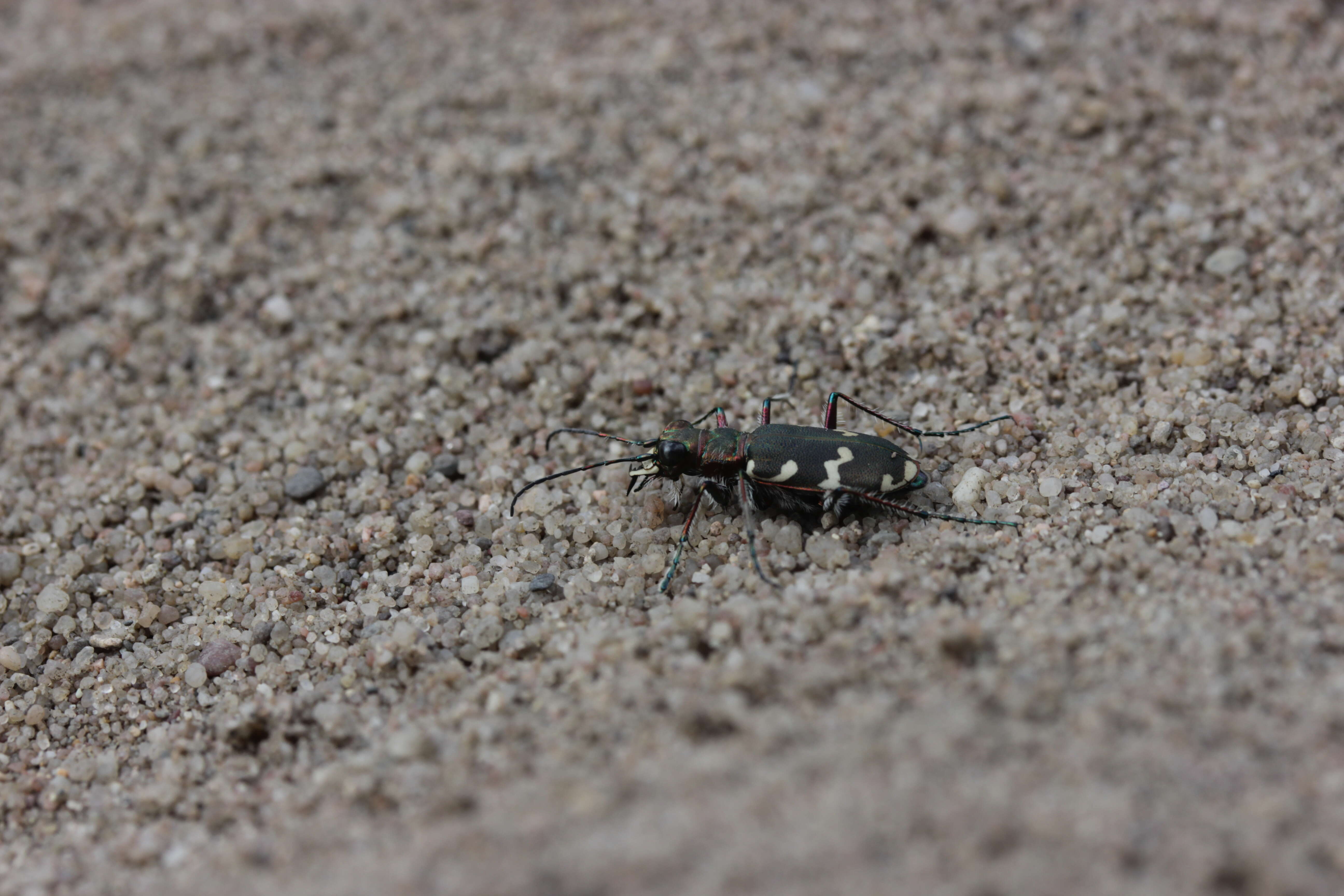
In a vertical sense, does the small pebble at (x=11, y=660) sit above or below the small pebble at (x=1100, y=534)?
below

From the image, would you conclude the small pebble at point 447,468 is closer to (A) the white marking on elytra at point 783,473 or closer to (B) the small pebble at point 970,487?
(A) the white marking on elytra at point 783,473

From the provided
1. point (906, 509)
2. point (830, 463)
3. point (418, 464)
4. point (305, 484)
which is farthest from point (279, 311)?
point (906, 509)

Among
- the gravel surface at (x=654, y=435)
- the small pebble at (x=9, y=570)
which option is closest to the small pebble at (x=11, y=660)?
the gravel surface at (x=654, y=435)

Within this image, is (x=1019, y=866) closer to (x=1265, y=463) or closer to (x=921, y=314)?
(x=1265, y=463)

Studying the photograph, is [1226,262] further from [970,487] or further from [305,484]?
[305,484]

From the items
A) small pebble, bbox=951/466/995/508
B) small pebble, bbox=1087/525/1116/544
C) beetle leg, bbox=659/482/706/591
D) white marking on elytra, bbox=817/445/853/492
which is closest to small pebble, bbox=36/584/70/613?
beetle leg, bbox=659/482/706/591

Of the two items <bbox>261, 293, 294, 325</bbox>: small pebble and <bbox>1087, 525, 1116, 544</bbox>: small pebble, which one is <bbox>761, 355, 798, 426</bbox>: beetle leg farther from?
<bbox>261, 293, 294, 325</bbox>: small pebble

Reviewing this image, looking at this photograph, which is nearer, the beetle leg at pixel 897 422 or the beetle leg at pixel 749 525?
the beetle leg at pixel 749 525
